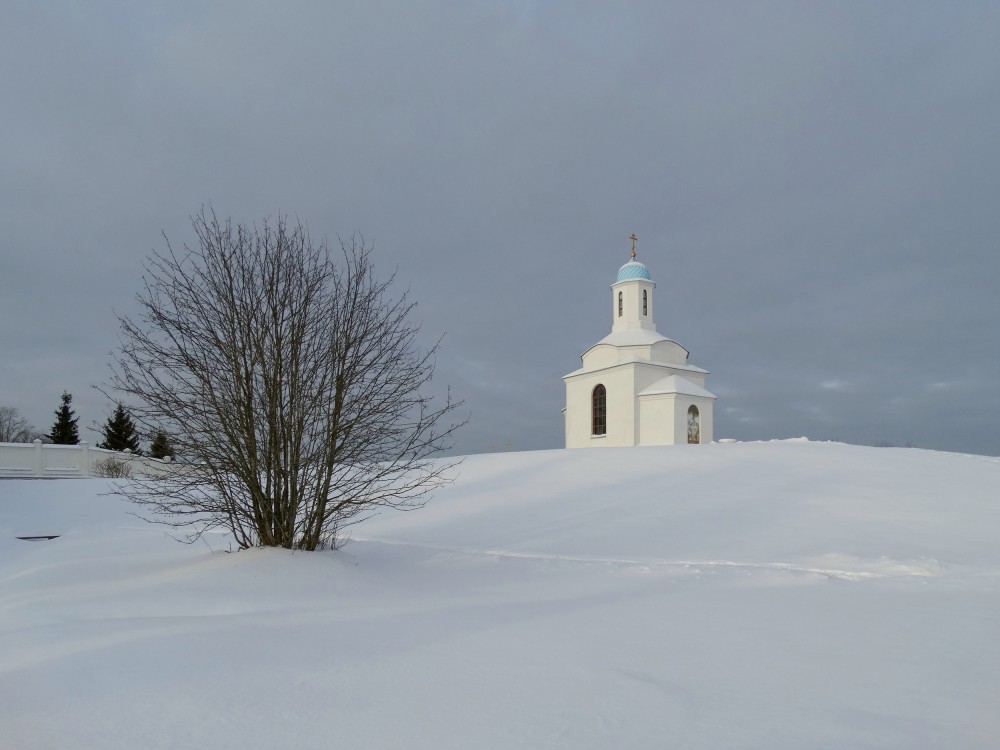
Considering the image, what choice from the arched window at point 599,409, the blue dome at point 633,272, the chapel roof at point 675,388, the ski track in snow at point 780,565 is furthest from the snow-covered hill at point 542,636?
the blue dome at point 633,272

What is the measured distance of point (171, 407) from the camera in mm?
9195

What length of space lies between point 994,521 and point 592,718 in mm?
11685

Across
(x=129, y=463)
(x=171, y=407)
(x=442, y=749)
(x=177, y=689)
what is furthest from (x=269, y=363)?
(x=129, y=463)

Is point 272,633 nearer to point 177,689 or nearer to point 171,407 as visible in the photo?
point 177,689

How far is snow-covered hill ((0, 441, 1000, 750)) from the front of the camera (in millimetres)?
3740

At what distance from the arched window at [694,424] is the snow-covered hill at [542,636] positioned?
16.9 m

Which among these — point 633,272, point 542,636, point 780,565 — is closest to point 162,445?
point 542,636

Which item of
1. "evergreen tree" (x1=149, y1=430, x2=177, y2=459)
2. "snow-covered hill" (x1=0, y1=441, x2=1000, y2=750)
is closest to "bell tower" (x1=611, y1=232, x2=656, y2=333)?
"snow-covered hill" (x1=0, y1=441, x2=1000, y2=750)

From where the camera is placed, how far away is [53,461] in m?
25.3

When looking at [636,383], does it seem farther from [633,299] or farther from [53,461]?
[53,461]

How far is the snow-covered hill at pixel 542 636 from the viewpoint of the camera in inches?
147

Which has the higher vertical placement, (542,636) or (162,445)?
(162,445)

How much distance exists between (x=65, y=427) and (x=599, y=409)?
39.6 metres

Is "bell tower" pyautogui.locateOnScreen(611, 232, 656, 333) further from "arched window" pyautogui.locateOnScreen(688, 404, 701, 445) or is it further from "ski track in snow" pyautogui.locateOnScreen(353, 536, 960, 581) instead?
"ski track in snow" pyautogui.locateOnScreen(353, 536, 960, 581)
